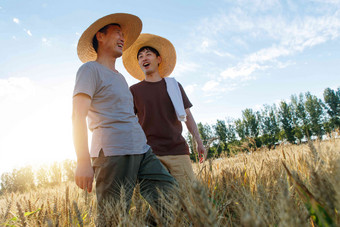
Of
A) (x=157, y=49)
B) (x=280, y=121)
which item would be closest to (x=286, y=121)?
(x=280, y=121)

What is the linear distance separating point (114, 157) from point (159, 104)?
1.27 meters

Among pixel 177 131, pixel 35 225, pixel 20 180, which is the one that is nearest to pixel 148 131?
pixel 177 131

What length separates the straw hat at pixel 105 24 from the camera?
2.43 meters

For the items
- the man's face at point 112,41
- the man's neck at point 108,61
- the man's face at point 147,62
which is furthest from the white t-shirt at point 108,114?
the man's face at point 147,62

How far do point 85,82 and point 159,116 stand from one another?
4.08 ft

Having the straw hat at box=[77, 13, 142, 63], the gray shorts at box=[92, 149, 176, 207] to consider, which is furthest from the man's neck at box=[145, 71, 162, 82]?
Result: the gray shorts at box=[92, 149, 176, 207]

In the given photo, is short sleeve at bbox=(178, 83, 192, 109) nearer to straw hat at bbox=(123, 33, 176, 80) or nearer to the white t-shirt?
straw hat at bbox=(123, 33, 176, 80)

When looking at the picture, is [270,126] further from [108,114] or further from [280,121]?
[108,114]

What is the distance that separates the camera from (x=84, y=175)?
5.32ft

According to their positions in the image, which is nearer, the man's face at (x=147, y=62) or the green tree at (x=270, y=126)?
the man's face at (x=147, y=62)

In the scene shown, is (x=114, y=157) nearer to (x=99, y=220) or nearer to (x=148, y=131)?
(x=99, y=220)

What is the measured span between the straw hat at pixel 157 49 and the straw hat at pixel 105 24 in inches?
18.5

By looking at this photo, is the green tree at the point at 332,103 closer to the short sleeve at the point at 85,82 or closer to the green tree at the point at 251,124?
the green tree at the point at 251,124

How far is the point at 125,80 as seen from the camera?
2.33 metres
